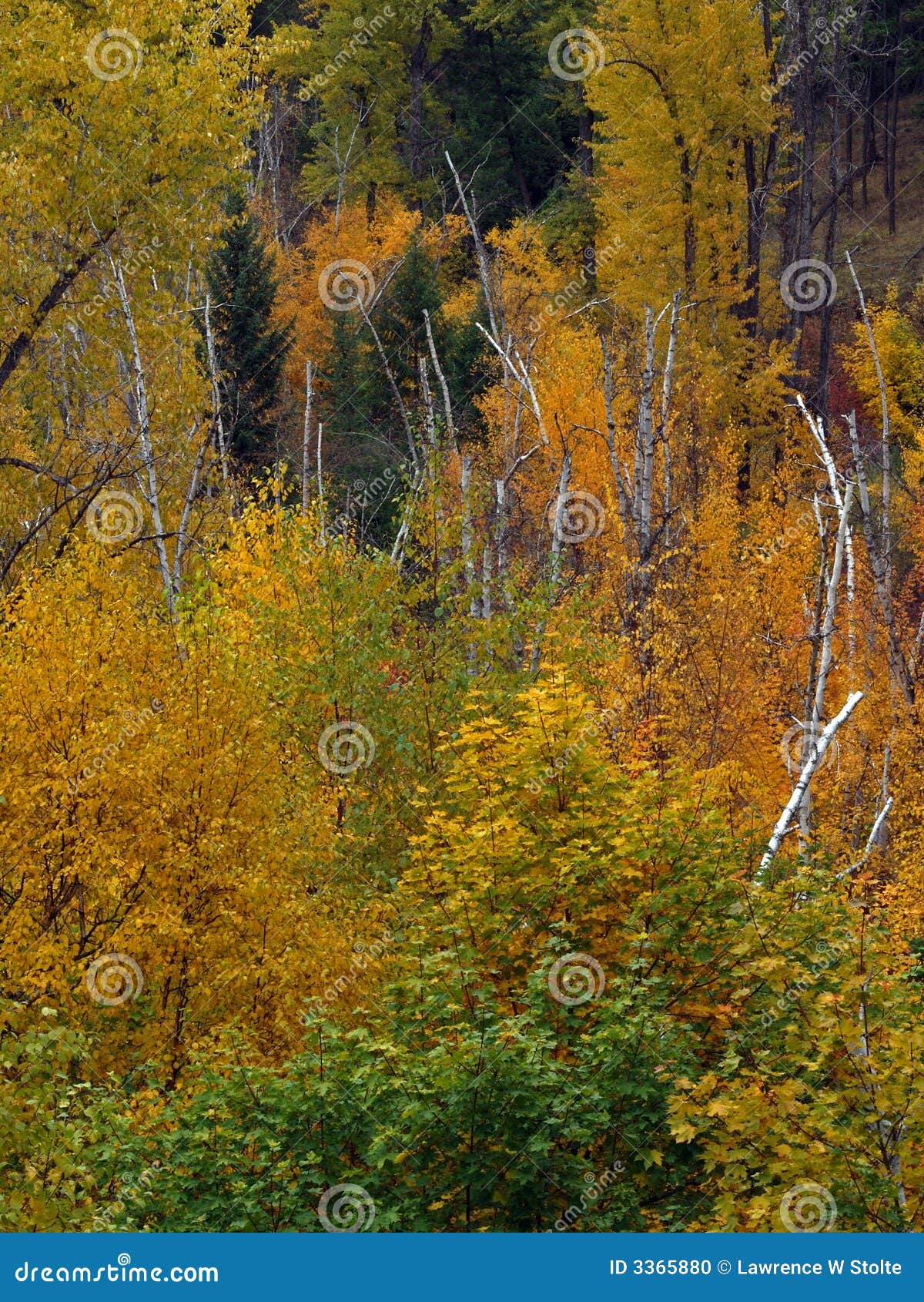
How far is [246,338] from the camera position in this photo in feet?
107

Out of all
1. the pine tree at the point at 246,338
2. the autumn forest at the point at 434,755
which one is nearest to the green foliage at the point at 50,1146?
the autumn forest at the point at 434,755

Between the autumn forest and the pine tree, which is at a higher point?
the pine tree

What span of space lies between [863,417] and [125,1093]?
42351 millimetres

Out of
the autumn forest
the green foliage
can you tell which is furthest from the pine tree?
the green foliage

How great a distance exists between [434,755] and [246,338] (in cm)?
2061

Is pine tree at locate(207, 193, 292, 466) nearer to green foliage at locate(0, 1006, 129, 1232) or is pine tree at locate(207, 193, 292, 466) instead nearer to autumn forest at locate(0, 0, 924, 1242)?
autumn forest at locate(0, 0, 924, 1242)

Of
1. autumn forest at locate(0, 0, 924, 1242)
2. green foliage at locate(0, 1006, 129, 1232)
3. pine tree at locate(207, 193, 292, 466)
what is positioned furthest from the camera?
pine tree at locate(207, 193, 292, 466)

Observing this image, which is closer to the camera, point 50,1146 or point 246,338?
point 50,1146

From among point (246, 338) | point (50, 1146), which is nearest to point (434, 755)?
point (50, 1146)

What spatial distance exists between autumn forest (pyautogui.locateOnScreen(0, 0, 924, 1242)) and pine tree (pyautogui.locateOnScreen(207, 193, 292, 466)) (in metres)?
0.13

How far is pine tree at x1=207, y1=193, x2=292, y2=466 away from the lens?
1259 inches

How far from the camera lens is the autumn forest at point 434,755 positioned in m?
8.14

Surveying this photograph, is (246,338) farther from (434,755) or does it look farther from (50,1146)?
(50,1146)

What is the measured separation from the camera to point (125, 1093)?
1007cm
